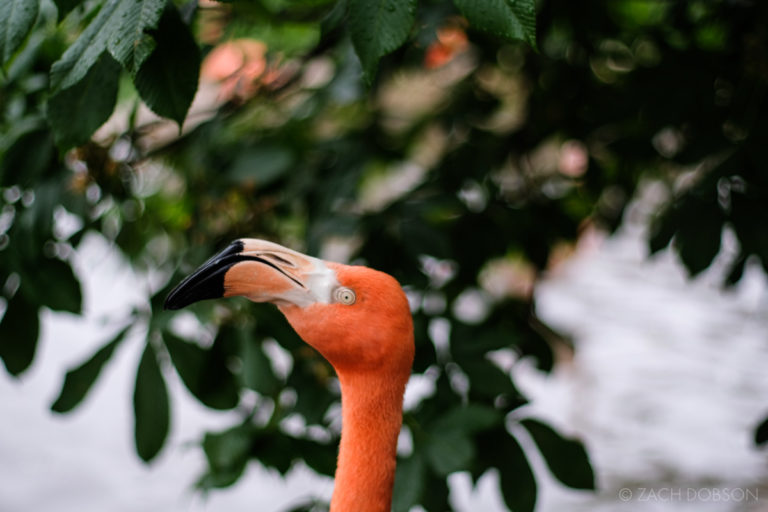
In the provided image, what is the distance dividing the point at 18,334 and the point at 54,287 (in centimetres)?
11

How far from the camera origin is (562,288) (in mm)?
6262

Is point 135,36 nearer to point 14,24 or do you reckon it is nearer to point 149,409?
point 14,24

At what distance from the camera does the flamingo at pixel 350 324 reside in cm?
90

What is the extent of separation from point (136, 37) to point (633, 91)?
1.28m

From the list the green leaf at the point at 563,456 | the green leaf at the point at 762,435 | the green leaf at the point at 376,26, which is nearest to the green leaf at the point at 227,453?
the green leaf at the point at 563,456

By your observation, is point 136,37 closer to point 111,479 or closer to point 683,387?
point 111,479

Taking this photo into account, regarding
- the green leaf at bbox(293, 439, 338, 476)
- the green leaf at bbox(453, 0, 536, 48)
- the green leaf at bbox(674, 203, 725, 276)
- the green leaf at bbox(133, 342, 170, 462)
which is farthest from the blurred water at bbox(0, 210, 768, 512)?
the green leaf at bbox(453, 0, 536, 48)

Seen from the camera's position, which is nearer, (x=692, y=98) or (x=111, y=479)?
(x=692, y=98)

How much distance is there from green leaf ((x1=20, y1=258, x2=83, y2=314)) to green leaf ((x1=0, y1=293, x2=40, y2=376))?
0.09 ft

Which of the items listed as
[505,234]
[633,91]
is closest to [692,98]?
[633,91]

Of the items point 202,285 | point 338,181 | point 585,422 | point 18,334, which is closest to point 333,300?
point 202,285

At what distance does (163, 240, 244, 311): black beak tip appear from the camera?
0.89 m

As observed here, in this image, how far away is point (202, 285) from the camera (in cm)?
89

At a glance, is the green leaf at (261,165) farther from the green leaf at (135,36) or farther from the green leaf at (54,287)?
the green leaf at (135,36)
